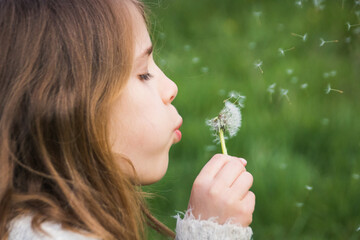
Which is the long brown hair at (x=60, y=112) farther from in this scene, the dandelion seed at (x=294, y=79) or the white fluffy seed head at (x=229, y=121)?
the dandelion seed at (x=294, y=79)

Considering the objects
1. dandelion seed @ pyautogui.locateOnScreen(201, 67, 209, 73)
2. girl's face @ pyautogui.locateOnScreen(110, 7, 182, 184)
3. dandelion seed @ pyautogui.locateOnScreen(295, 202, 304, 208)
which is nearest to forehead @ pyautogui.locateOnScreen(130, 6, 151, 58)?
girl's face @ pyautogui.locateOnScreen(110, 7, 182, 184)

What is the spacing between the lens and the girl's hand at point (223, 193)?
52.1 inches

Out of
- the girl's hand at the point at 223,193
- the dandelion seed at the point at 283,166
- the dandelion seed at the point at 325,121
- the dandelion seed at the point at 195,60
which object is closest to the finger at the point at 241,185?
the girl's hand at the point at 223,193

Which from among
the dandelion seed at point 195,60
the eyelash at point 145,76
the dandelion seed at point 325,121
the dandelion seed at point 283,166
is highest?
the eyelash at point 145,76

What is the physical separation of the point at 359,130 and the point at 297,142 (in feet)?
0.78

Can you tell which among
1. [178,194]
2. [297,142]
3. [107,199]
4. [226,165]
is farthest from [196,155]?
[107,199]

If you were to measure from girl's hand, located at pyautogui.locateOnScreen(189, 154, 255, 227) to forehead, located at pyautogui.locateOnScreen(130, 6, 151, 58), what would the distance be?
0.31 m

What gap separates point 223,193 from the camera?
133 cm

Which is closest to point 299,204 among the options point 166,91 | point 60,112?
point 166,91

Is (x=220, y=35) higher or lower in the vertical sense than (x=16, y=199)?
lower

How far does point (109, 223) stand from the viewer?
4.00 feet

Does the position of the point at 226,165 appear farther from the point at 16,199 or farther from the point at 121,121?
the point at 16,199

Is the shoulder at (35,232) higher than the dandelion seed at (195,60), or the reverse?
the shoulder at (35,232)

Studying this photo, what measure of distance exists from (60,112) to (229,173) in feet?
1.37
